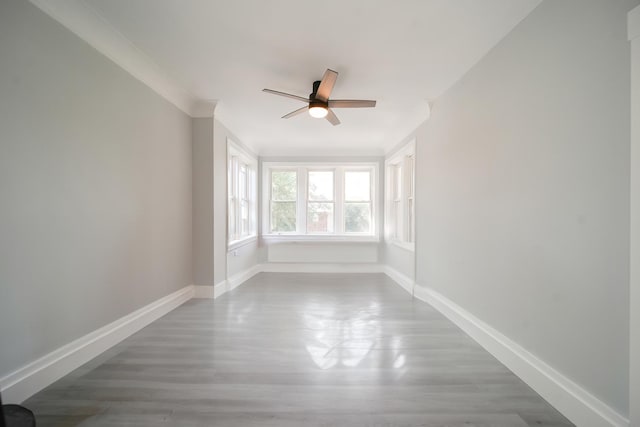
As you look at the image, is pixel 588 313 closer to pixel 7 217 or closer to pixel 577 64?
pixel 577 64

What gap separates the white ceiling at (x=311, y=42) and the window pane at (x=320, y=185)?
2.38 meters

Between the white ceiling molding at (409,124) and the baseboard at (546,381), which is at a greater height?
the white ceiling molding at (409,124)

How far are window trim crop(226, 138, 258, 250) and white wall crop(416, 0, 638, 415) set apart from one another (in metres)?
3.09

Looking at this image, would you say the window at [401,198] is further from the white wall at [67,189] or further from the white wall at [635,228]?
the white wall at [67,189]

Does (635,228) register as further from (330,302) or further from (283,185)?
(283,185)

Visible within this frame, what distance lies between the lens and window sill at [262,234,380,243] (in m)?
5.71

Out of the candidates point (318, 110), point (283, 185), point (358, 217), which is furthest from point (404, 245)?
point (283, 185)

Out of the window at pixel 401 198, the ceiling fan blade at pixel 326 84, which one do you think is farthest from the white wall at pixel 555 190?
the window at pixel 401 198

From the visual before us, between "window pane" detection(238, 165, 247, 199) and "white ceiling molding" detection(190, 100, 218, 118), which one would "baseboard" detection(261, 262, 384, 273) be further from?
"white ceiling molding" detection(190, 100, 218, 118)

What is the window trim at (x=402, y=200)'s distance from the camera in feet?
14.1

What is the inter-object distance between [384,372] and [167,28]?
2974mm

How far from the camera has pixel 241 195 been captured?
16.7ft

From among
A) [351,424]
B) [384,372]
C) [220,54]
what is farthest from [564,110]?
[220,54]

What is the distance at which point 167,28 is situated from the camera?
218 cm
